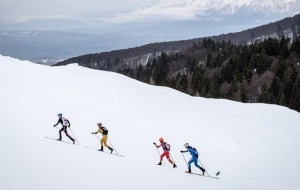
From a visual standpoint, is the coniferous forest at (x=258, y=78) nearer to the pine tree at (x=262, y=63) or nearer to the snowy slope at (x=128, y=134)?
the pine tree at (x=262, y=63)

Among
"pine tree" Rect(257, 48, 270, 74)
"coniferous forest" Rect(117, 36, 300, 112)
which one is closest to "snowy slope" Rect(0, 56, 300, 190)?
"coniferous forest" Rect(117, 36, 300, 112)

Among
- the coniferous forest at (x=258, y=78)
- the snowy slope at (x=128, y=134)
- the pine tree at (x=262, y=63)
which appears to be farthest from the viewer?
the pine tree at (x=262, y=63)

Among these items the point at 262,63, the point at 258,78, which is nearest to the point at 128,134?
the point at 258,78

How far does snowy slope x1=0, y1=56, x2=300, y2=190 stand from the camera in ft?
52.9

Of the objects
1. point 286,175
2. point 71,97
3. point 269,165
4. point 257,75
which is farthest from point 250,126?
point 257,75

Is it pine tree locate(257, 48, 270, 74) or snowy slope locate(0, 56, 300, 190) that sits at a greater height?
pine tree locate(257, 48, 270, 74)

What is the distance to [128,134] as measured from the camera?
2950cm

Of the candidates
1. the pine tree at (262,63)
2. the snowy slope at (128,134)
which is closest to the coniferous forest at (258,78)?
the pine tree at (262,63)

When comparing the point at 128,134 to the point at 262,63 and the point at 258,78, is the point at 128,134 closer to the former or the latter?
the point at 258,78

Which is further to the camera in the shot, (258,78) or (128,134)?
(258,78)

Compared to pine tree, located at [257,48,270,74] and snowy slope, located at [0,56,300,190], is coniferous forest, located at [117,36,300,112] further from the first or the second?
snowy slope, located at [0,56,300,190]

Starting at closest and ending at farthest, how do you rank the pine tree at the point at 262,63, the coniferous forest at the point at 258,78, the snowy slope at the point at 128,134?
the snowy slope at the point at 128,134 < the coniferous forest at the point at 258,78 < the pine tree at the point at 262,63

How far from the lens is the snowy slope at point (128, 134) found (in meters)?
16.1

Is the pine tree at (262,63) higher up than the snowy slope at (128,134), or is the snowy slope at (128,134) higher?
the pine tree at (262,63)
